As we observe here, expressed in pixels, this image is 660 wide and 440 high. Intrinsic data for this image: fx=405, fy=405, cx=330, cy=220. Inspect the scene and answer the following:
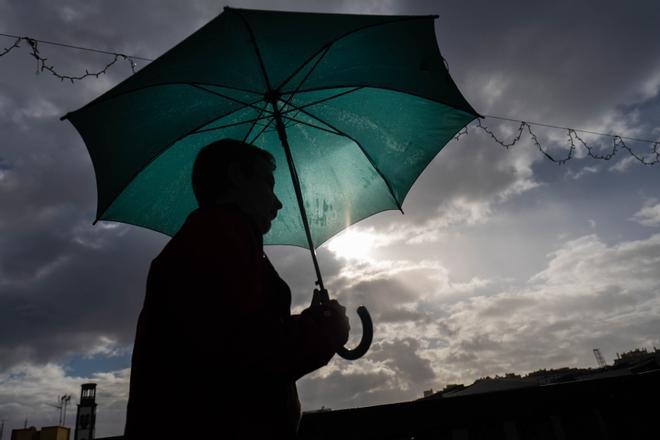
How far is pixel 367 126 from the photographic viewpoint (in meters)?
2.54

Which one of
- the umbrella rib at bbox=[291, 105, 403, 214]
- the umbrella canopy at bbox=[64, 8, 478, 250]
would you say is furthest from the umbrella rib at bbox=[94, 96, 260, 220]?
the umbrella rib at bbox=[291, 105, 403, 214]

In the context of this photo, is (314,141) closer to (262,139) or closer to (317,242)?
(262,139)

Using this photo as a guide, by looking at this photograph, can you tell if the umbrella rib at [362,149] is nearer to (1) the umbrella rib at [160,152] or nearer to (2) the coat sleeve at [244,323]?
(1) the umbrella rib at [160,152]

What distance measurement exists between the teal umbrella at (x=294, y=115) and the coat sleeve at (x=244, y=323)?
0.55 m

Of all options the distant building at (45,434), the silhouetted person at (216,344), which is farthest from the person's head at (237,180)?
the distant building at (45,434)

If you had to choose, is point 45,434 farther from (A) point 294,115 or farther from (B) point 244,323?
(B) point 244,323

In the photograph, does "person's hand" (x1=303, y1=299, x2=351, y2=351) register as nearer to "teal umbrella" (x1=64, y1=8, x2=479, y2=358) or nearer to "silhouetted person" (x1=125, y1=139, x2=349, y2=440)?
"silhouetted person" (x1=125, y1=139, x2=349, y2=440)

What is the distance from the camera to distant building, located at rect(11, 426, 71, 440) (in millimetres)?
11898

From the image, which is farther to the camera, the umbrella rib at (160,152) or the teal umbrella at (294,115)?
the umbrella rib at (160,152)

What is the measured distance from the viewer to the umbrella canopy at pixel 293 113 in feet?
6.07

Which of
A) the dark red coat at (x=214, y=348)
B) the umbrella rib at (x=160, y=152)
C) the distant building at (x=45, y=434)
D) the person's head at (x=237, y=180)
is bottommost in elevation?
the dark red coat at (x=214, y=348)

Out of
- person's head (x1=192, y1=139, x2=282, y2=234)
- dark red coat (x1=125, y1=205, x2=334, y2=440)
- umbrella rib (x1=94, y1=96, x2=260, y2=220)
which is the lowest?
dark red coat (x1=125, y1=205, x2=334, y2=440)

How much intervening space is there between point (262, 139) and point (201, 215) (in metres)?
1.60

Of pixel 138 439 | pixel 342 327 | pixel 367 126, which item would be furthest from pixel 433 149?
pixel 138 439
